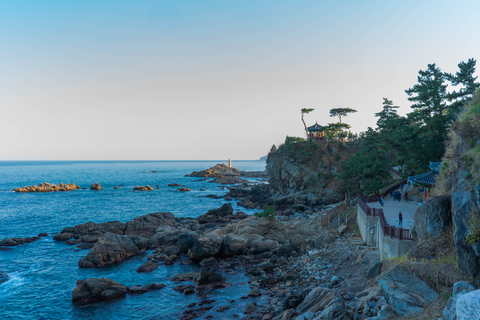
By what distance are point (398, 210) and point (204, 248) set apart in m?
18.9

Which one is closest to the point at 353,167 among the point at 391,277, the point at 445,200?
the point at 445,200

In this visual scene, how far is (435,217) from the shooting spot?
13242 millimetres

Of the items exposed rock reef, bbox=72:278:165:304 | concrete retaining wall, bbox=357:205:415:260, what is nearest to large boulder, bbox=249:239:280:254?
concrete retaining wall, bbox=357:205:415:260

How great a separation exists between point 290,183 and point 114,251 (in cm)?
4591

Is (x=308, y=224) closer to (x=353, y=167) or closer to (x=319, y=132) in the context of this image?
(x=353, y=167)

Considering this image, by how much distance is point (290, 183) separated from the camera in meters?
67.1

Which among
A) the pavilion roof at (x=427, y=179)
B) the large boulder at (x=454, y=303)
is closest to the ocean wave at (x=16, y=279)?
the large boulder at (x=454, y=303)

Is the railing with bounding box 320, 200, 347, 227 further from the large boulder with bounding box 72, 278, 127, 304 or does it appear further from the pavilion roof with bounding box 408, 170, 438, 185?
the large boulder with bounding box 72, 278, 127, 304

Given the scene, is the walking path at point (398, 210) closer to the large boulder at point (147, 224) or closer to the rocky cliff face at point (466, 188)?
the rocky cliff face at point (466, 188)

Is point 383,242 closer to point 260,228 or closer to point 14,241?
point 260,228

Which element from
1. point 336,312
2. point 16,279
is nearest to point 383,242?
point 336,312

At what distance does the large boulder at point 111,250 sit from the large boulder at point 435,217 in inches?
1074

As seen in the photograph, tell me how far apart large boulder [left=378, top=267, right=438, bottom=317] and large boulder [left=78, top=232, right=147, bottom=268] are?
26.0 m

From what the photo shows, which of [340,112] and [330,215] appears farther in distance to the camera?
[340,112]
